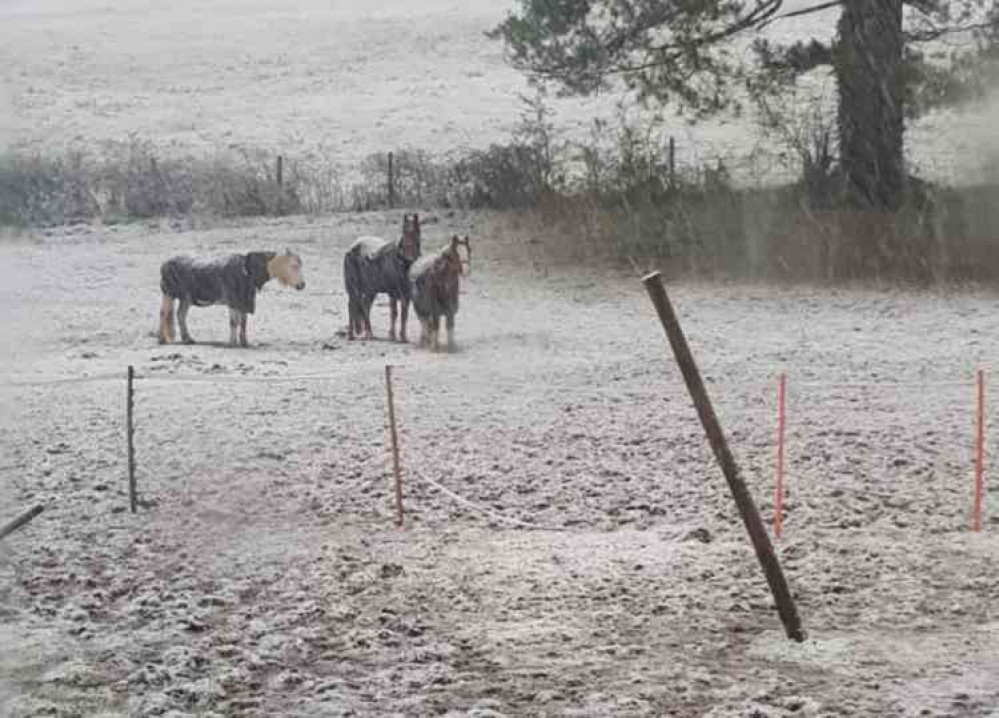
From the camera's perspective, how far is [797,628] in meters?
8.88

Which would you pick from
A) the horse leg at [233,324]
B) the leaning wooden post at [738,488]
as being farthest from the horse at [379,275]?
the leaning wooden post at [738,488]

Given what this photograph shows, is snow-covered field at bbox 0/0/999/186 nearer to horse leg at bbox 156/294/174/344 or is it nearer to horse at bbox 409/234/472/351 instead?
horse leg at bbox 156/294/174/344

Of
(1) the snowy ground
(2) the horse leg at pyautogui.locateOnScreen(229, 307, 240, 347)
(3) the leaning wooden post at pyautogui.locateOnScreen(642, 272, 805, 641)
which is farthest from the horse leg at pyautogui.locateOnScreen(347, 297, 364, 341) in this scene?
(3) the leaning wooden post at pyautogui.locateOnScreen(642, 272, 805, 641)

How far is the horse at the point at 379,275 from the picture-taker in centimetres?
1656

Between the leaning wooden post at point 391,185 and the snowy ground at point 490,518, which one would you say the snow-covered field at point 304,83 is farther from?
the snowy ground at point 490,518

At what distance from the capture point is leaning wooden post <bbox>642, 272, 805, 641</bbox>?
8.73 m

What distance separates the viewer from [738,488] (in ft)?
29.0

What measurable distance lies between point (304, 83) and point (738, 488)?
22.2 meters

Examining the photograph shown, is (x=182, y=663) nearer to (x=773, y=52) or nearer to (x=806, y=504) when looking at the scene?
(x=806, y=504)

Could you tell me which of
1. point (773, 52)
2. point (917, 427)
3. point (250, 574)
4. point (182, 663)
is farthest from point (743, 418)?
point (773, 52)

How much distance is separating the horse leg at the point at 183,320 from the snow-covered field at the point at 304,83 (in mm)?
5446

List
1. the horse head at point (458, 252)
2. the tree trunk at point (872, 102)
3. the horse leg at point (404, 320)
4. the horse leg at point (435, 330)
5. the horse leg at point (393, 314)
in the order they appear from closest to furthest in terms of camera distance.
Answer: the horse head at point (458, 252) → the horse leg at point (435, 330) → the horse leg at point (404, 320) → the horse leg at point (393, 314) → the tree trunk at point (872, 102)

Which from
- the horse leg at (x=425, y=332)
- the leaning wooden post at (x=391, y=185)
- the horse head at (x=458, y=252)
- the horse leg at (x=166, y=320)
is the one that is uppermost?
the leaning wooden post at (x=391, y=185)

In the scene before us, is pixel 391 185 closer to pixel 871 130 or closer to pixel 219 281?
pixel 871 130
